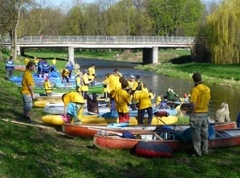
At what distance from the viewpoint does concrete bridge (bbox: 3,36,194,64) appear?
63125mm

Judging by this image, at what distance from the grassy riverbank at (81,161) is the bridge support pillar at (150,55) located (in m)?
52.9

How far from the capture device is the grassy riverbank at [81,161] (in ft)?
31.2

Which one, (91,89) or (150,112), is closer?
(150,112)

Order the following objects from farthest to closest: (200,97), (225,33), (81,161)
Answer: (225,33)
(200,97)
(81,161)

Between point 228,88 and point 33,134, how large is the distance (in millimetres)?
28104

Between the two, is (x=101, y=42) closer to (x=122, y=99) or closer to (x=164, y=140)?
(x=122, y=99)

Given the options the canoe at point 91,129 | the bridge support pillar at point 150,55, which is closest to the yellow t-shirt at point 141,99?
the canoe at point 91,129

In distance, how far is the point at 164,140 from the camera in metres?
12.8

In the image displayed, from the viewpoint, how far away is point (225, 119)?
17.8 meters

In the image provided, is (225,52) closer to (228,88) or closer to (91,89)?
(228,88)

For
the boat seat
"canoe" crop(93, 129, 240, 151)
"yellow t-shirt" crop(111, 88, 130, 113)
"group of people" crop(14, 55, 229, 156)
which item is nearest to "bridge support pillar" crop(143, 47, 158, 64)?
"group of people" crop(14, 55, 229, 156)

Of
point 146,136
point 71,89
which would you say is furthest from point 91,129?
point 71,89

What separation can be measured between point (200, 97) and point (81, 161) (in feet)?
11.9

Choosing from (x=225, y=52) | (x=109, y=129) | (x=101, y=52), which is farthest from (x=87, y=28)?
(x=109, y=129)
